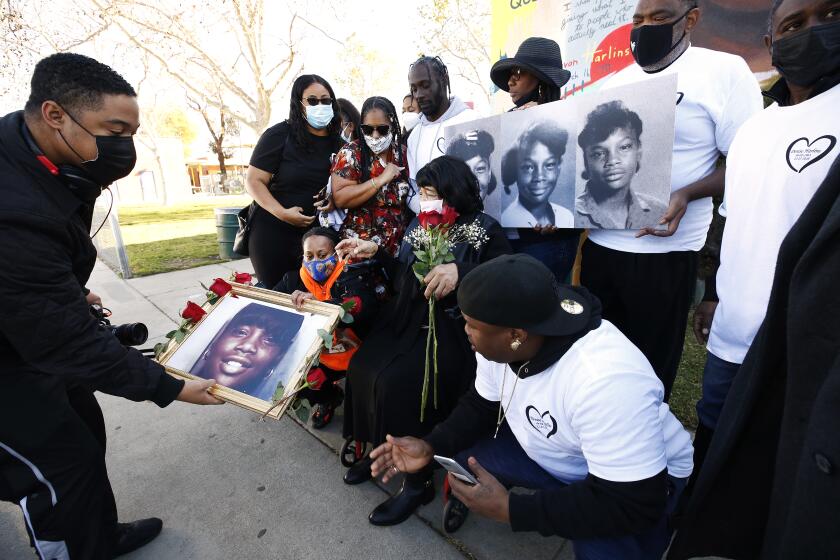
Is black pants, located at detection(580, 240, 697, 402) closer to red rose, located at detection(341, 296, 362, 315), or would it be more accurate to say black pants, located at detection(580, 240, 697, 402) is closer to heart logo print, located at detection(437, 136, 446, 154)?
heart logo print, located at detection(437, 136, 446, 154)

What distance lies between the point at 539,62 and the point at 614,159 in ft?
2.89

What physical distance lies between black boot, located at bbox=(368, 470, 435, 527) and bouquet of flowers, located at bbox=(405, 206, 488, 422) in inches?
12.6

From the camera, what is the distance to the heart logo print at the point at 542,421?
157cm

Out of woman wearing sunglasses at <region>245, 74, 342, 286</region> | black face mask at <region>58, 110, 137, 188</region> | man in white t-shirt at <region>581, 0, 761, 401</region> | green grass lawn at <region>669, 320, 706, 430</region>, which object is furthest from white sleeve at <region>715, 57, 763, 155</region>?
black face mask at <region>58, 110, 137, 188</region>

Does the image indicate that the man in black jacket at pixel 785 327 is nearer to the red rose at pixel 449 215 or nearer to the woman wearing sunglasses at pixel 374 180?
the red rose at pixel 449 215

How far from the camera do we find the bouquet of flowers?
2156mm

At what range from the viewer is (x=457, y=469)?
61.6 inches

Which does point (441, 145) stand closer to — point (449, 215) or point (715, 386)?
point (449, 215)

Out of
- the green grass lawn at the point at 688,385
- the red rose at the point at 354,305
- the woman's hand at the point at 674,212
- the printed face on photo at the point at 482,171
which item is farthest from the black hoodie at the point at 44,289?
the green grass lawn at the point at 688,385

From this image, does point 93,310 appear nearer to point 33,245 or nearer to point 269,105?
point 33,245

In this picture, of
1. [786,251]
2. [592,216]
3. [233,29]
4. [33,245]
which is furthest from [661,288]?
[233,29]

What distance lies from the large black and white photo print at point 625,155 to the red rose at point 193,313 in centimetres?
226

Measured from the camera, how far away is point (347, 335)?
273 centimetres

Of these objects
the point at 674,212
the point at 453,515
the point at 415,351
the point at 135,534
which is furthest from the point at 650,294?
the point at 135,534
